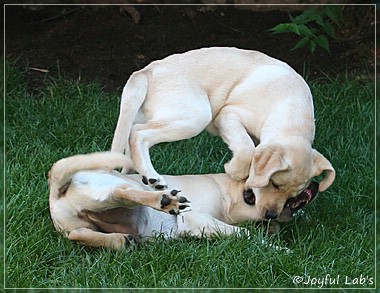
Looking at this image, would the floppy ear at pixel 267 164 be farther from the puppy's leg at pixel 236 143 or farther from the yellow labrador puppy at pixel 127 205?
the yellow labrador puppy at pixel 127 205

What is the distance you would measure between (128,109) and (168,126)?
240 millimetres

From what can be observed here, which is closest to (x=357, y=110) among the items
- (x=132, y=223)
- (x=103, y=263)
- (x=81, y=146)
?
(x=81, y=146)

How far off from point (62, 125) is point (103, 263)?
195 cm

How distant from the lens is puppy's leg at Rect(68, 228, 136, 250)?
162 inches

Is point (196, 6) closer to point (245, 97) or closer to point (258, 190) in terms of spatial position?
point (245, 97)

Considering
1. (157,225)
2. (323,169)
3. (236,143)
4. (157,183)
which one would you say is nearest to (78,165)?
(157,183)

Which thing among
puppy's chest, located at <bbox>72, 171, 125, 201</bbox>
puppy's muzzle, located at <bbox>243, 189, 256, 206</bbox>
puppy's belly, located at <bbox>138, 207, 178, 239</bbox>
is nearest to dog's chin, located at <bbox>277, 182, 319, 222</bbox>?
puppy's muzzle, located at <bbox>243, 189, 256, 206</bbox>

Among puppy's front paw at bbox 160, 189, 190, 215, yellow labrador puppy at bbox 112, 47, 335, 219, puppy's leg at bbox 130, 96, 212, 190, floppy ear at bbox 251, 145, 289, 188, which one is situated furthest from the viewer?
puppy's leg at bbox 130, 96, 212, 190

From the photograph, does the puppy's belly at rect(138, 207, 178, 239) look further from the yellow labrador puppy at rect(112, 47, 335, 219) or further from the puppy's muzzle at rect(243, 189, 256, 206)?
the puppy's muzzle at rect(243, 189, 256, 206)

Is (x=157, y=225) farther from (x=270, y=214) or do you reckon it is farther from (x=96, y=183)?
(x=270, y=214)

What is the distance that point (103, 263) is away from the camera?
13.0 ft

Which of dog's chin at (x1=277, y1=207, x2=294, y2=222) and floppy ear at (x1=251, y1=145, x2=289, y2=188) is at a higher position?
floppy ear at (x1=251, y1=145, x2=289, y2=188)

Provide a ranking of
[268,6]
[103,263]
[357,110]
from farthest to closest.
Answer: [268,6] → [357,110] → [103,263]

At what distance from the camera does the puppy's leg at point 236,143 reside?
178 inches
